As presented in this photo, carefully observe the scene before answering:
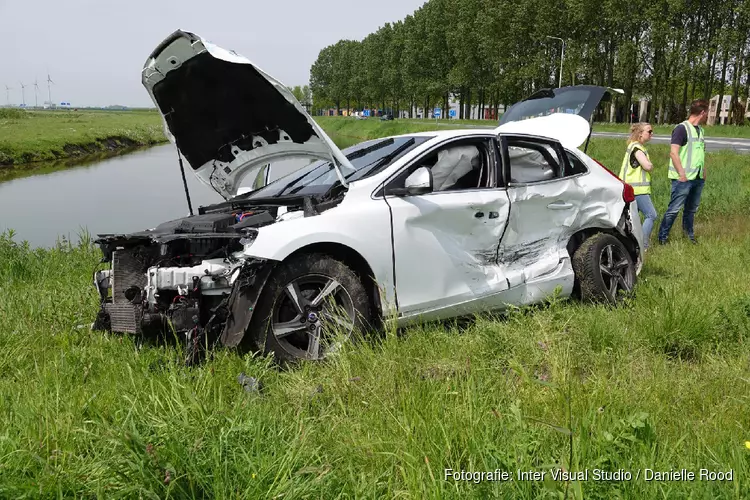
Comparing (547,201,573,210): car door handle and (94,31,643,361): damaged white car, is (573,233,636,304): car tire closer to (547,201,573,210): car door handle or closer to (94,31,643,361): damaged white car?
(94,31,643,361): damaged white car

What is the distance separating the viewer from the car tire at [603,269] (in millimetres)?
5074

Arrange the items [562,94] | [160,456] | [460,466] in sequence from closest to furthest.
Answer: [160,456] < [460,466] < [562,94]

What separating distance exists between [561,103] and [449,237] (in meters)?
3.15

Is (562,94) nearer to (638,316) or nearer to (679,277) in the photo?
(679,277)

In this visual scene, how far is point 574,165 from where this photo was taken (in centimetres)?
538

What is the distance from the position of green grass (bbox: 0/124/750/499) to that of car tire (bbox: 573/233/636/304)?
14.4 inches

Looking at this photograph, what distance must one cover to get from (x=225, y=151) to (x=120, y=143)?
43333 mm

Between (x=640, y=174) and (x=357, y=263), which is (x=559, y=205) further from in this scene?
(x=640, y=174)

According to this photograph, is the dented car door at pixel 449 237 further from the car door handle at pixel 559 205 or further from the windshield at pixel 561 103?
the windshield at pixel 561 103

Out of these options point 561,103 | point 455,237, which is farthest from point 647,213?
point 455,237

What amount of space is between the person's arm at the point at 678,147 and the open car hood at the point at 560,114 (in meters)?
1.40

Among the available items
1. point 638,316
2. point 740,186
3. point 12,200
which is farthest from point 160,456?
point 12,200

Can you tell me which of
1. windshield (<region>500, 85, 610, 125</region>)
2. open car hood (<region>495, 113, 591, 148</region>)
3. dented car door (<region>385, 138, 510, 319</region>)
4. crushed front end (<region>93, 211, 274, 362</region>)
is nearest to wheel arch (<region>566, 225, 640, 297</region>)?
open car hood (<region>495, 113, 591, 148</region>)

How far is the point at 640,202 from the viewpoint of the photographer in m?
7.63
